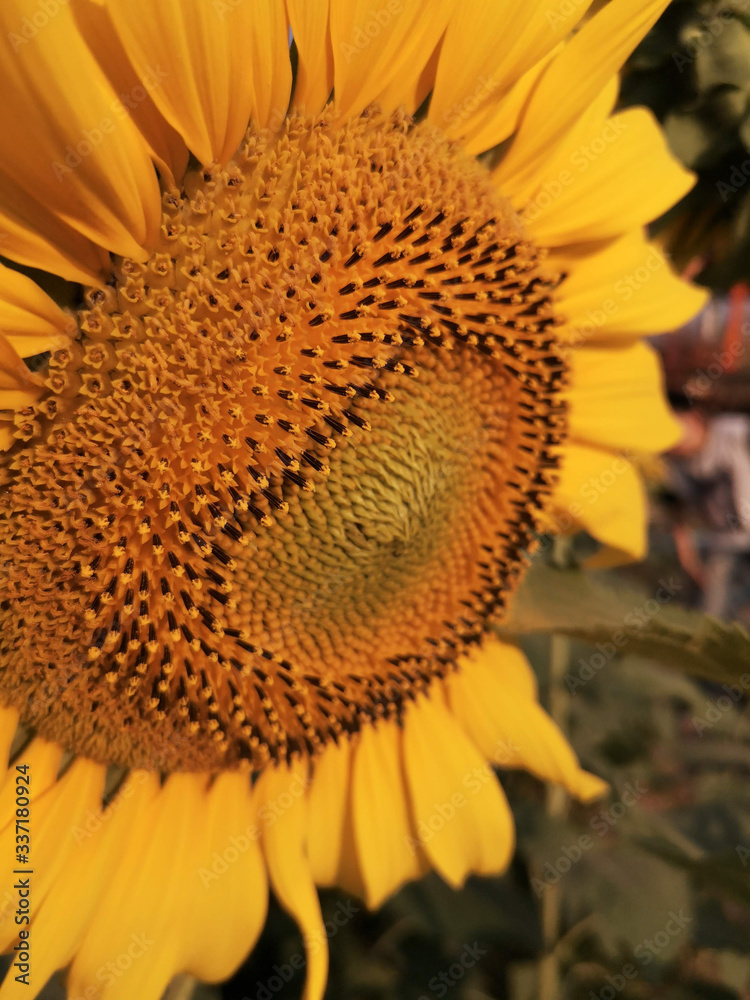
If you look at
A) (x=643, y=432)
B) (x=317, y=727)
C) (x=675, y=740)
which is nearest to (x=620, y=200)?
(x=643, y=432)

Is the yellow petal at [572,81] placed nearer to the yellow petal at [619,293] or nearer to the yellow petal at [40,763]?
the yellow petal at [619,293]

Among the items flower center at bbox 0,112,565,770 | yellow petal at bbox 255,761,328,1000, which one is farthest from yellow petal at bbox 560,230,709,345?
yellow petal at bbox 255,761,328,1000

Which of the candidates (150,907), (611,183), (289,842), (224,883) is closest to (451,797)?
(289,842)

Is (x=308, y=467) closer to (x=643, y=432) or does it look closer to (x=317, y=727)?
(x=317, y=727)

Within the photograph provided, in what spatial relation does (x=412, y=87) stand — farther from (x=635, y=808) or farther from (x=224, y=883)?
(x=635, y=808)

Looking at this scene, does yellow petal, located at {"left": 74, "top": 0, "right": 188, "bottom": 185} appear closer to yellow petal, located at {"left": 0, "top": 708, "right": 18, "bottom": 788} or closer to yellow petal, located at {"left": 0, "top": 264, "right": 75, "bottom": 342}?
yellow petal, located at {"left": 0, "top": 264, "right": 75, "bottom": 342}

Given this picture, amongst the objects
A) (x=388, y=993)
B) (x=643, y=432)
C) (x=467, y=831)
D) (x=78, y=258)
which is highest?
(x=78, y=258)

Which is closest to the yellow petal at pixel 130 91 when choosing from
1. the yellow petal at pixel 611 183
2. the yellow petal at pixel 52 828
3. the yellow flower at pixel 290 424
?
the yellow flower at pixel 290 424
